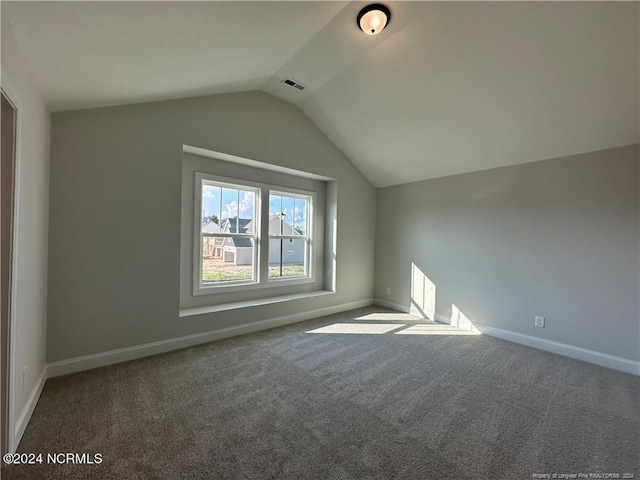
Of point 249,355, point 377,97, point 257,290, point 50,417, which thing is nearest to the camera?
point 50,417

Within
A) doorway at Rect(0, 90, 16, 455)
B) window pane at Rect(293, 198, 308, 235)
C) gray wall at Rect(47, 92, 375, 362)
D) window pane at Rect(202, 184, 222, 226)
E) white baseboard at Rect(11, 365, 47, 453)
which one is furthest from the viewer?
window pane at Rect(293, 198, 308, 235)

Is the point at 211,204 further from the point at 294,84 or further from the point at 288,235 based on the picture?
the point at 294,84

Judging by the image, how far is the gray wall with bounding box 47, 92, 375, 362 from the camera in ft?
7.91

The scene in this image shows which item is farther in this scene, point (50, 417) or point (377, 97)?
point (377, 97)

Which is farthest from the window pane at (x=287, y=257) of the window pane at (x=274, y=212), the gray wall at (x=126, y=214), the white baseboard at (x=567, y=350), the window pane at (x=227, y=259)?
the white baseboard at (x=567, y=350)

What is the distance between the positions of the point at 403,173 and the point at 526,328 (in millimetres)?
2754

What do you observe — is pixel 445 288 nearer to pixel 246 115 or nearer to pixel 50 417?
pixel 246 115

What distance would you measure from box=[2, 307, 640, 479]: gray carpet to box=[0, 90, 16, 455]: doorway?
1.32 feet

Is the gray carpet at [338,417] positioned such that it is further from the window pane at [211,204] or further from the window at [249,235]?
the window pane at [211,204]

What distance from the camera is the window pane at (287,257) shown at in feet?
14.3

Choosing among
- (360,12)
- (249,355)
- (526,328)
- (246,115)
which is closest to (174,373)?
(249,355)

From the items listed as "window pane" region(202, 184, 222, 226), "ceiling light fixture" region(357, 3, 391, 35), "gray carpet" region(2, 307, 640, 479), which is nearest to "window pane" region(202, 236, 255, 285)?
"window pane" region(202, 184, 222, 226)

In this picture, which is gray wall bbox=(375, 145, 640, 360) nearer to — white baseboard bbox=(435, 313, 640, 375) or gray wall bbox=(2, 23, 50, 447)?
white baseboard bbox=(435, 313, 640, 375)

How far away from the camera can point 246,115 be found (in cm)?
352
